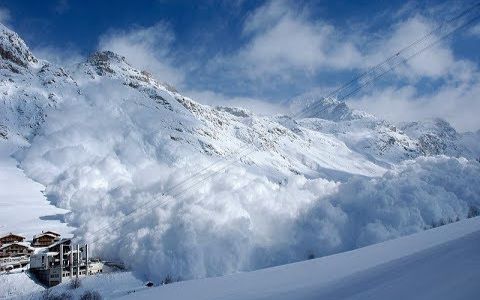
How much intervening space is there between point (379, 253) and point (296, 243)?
152 m

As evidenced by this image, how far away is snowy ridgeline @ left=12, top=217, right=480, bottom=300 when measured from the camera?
5961 mm

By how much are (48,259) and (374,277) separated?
2889 inches

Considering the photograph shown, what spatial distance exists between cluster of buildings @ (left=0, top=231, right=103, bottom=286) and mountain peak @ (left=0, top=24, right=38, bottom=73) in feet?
377

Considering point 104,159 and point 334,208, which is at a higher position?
point 104,159

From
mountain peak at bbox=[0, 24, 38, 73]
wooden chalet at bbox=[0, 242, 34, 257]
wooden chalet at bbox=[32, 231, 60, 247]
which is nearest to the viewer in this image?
wooden chalet at bbox=[0, 242, 34, 257]

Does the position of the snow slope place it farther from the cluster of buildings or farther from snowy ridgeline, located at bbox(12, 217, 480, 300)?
the cluster of buildings

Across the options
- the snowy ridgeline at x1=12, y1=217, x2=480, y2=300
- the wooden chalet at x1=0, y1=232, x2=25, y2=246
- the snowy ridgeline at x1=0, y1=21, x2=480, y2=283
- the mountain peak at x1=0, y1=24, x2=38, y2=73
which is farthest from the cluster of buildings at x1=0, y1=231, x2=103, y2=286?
the mountain peak at x1=0, y1=24, x2=38, y2=73

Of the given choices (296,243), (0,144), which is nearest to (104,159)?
(0,144)

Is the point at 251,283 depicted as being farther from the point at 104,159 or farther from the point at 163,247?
the point at 104,159

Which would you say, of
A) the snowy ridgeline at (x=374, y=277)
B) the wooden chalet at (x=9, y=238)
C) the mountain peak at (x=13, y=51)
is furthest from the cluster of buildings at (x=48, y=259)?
the mountain peak at (x=13, y=51)

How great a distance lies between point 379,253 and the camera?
10.1 m

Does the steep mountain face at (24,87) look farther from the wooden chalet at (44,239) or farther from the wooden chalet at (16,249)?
the wooden chalet at (16,249)

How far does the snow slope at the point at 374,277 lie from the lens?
5964mm

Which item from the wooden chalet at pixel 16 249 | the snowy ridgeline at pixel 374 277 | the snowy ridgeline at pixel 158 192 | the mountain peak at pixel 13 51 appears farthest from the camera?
the mountain peak at pixel 13 51
